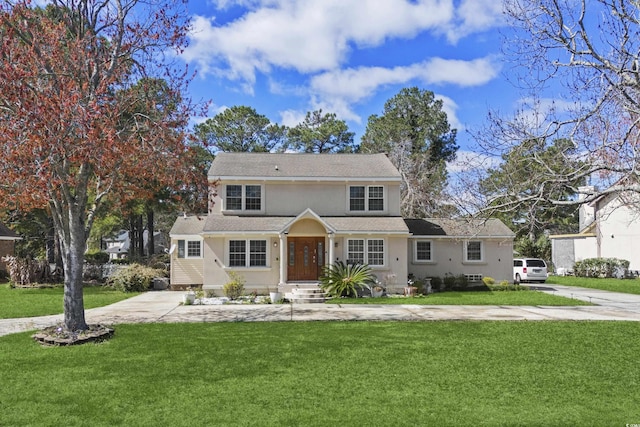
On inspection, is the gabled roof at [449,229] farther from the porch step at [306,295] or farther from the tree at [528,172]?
the tree at [528,172]

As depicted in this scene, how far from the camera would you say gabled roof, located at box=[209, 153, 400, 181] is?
23547 mm

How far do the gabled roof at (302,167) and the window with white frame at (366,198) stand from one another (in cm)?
62

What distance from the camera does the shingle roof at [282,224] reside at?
2188cm

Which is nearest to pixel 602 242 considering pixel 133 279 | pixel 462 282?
pixel 462 282

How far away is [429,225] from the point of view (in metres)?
26.4

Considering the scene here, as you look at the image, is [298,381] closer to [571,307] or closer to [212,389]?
[212,389]

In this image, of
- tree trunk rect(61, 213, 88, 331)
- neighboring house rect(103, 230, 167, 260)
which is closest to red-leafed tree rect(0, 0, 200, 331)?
tree trunk rect(61, 213, 88, 331)

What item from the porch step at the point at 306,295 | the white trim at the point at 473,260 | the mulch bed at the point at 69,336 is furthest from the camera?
the white trim at the point at 473,260

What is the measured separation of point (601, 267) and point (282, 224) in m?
24.5

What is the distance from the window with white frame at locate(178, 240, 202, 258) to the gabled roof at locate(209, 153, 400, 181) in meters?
4.24

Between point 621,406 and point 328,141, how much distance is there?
41.0 meters

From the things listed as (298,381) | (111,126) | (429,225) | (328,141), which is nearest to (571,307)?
(429,225)

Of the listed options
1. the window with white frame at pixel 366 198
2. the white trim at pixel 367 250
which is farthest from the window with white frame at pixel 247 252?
the window with white frame at pixel 366 198

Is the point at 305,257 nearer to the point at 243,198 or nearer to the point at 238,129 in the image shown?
the point at 243,198
